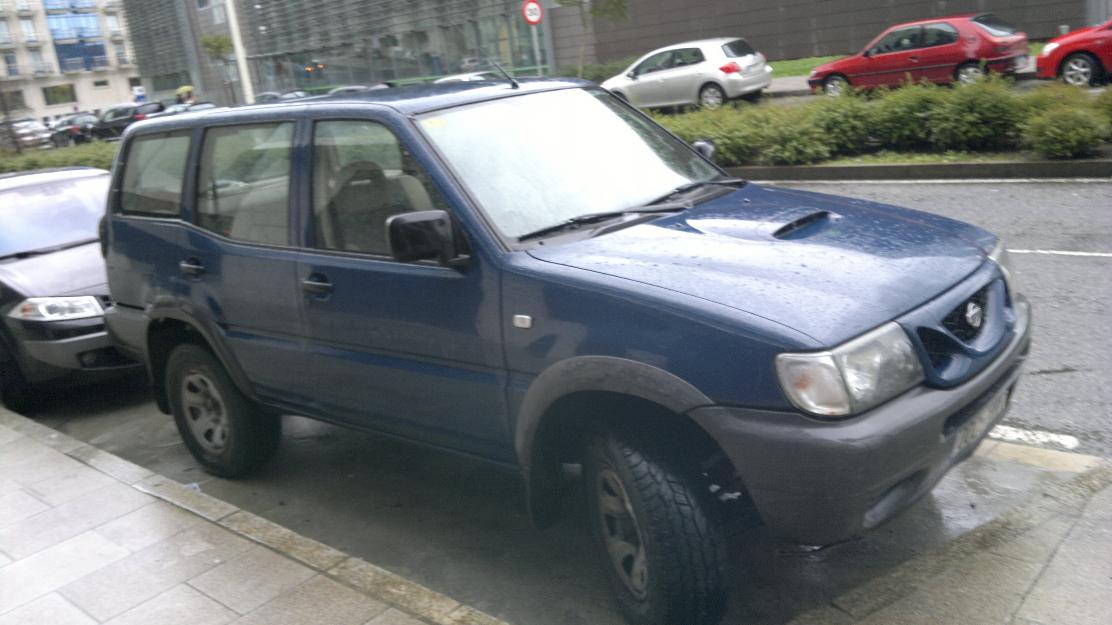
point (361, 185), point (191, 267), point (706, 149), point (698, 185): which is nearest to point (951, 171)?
point (706, 149)

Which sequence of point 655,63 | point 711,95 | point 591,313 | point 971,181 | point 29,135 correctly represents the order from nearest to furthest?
A: point 591,313 < point 971,181 < point 711,95 < point 655,63 < point 29,135

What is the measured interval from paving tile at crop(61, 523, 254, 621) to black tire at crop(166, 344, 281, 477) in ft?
2.33

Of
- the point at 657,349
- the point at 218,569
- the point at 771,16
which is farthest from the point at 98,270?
the point at 771,16

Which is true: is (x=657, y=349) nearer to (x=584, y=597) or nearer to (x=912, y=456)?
(x=912, y=456)

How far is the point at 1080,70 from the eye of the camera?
55.5 feet

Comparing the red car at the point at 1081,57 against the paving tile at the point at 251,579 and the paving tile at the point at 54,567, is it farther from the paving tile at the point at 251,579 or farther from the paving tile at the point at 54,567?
the paving tile at the point at 54,567

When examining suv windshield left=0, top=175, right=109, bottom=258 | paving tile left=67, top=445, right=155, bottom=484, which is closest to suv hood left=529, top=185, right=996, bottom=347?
paving tile left=67, top=445, right=155, bottom=484

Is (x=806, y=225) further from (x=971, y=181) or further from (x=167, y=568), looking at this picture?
(x=971, y=181)

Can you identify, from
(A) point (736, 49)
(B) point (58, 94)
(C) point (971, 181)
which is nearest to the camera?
(C) point (971, 181)

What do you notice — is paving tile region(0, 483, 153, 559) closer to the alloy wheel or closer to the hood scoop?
the alloy wheel

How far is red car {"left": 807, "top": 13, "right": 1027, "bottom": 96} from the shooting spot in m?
18.8

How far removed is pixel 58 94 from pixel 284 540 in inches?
3987

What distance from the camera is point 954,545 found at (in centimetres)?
371

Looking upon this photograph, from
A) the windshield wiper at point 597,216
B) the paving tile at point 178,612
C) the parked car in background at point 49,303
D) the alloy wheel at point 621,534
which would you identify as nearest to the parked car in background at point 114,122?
the parked car in background at point 49,303
